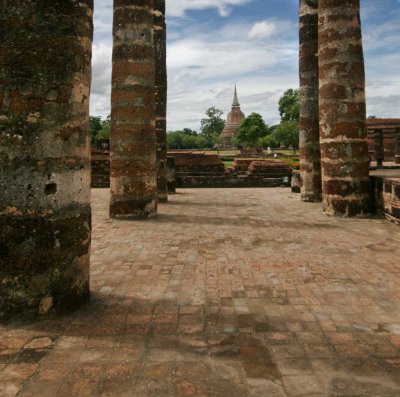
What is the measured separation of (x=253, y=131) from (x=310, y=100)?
45907 mm

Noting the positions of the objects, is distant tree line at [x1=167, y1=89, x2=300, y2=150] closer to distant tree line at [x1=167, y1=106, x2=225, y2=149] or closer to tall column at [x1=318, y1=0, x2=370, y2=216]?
distant tree line at [x1=167, y1=106, x2=225, y2=149]

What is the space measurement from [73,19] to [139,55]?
5.46m

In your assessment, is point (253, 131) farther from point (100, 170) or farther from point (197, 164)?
point (100, 170)

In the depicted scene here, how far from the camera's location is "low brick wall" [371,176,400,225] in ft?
25.3

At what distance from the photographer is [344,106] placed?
852 cm

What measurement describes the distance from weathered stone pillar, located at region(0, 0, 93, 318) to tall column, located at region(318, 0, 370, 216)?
6.41 meters

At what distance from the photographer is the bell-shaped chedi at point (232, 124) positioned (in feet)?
245

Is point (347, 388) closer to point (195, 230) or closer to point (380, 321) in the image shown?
point (380, 321)

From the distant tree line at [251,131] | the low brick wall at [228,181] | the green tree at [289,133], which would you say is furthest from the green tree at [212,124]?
the low brick wall at [228,181]

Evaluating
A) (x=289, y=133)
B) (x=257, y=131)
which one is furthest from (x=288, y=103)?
(x=289, y=133)

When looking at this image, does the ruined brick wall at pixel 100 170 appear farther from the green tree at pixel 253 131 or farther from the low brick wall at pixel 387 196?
the green tree at pixel 253 131

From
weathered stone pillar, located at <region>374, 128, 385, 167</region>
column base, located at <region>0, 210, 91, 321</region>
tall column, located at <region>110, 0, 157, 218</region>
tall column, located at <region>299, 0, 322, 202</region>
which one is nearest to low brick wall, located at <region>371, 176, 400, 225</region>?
tall column, located at <region>299, 0, 322, 202</region>

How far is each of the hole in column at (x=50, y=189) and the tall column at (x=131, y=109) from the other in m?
5.30

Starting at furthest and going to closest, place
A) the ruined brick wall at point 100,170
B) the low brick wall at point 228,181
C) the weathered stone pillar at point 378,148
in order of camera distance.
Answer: the weathered stone pillar at point 378,148 → the low brick wall at point 228,181 → the ruined brick wall at point 100,170
